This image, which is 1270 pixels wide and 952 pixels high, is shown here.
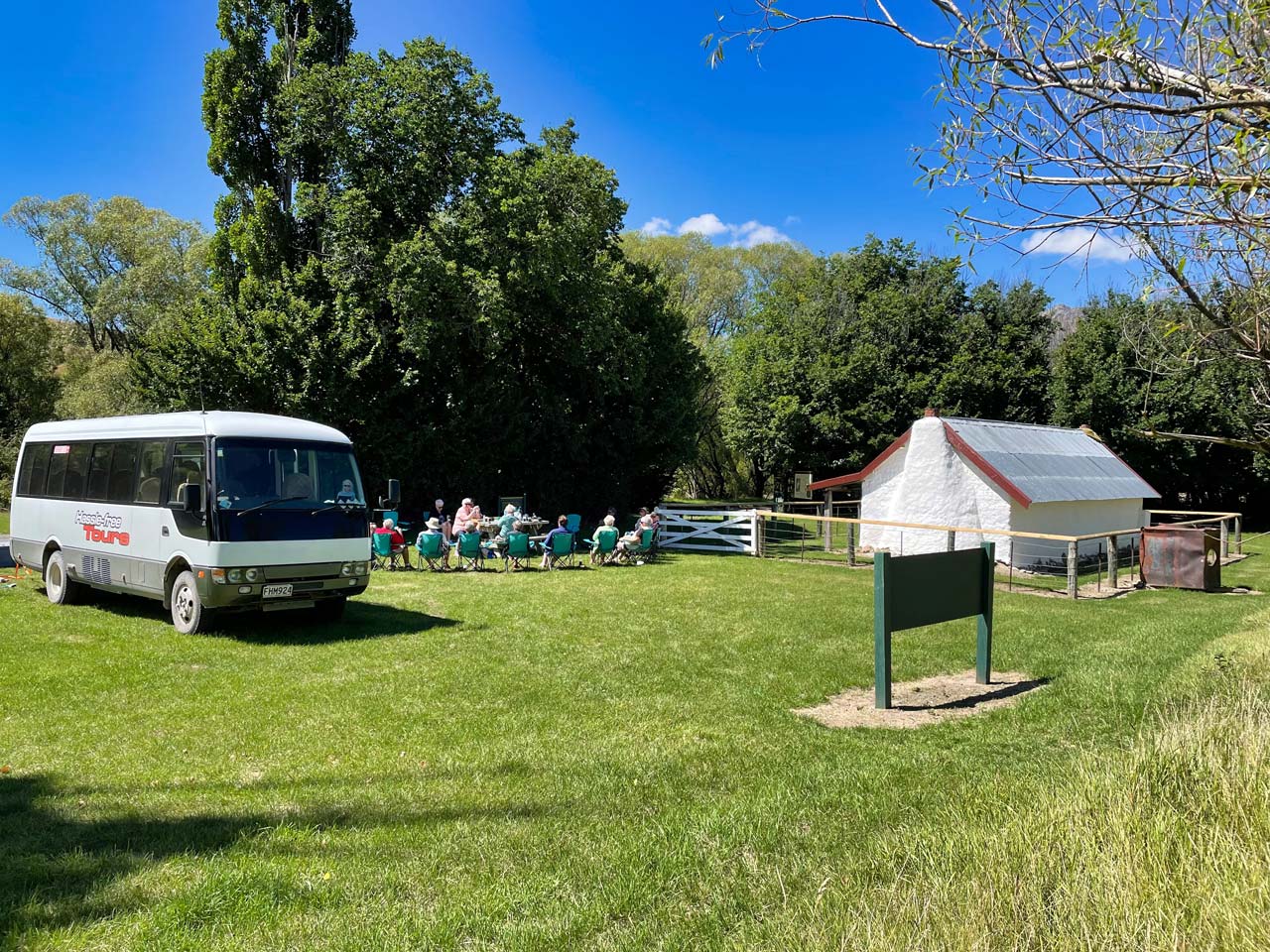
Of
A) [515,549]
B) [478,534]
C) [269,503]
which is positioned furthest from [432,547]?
[269,503]

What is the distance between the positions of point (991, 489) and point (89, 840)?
21422 mm

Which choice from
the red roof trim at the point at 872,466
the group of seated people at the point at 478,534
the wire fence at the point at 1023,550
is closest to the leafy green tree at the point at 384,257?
the group of seated people at the point at 478,534

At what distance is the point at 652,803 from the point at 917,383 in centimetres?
3505

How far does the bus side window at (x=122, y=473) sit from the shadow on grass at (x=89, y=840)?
6.87m

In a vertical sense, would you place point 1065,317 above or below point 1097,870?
above

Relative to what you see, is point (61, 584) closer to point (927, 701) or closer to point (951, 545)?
point (927, 701)

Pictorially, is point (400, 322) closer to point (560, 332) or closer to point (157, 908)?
point (560, 332)

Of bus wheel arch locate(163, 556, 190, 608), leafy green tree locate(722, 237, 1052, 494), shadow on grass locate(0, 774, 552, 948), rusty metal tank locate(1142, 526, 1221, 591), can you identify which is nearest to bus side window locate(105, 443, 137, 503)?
bus wheel arch locate(163, 556, 190, 608)

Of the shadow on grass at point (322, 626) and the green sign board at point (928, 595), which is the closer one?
the green sign board at point (928, 595)

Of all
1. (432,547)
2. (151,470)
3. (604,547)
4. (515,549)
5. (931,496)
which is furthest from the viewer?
(931,496)

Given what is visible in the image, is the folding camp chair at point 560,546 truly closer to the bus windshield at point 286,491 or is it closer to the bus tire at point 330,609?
the bus tire at point 330,609

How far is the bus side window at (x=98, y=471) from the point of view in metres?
11.9

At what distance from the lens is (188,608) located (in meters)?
10.5

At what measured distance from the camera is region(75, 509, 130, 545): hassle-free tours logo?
37.7 ft
